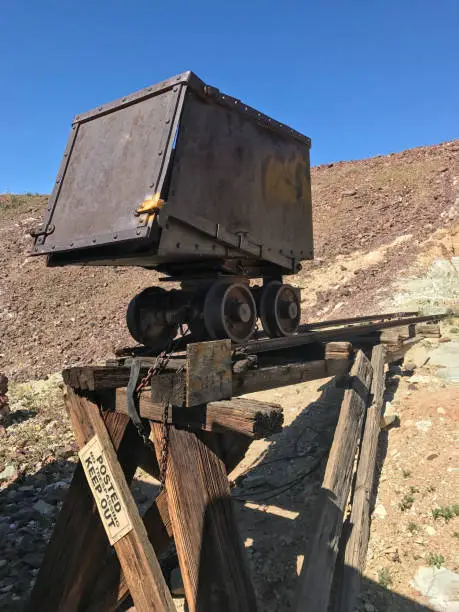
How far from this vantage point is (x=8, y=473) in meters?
6.25

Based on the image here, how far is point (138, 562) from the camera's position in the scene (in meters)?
2.67

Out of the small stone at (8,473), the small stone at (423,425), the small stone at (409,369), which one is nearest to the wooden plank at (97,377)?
the small stone at (423,425)

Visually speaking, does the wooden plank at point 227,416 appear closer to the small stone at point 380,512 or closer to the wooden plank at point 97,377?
the wooden plank at point 97,377

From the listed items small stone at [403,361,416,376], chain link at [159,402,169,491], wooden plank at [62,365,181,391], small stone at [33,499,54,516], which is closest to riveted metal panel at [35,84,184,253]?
wooden plank at [62,365,181,391]

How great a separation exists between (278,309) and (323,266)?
1157 centimetres

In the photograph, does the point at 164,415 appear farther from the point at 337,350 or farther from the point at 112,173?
the point at 337,350

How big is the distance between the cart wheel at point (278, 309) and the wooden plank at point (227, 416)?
2.01 meters

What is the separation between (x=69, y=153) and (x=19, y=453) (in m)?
4.55

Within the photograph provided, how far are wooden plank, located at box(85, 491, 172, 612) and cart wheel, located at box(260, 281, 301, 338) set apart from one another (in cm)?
192

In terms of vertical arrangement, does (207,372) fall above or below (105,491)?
above

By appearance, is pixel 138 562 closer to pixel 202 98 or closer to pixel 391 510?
pixel 391 510

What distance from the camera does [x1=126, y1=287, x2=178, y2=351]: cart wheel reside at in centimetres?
437

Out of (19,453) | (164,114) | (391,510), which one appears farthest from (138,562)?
(19,453)

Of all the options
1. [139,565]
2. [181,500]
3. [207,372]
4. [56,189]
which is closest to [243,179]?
[56,189]
